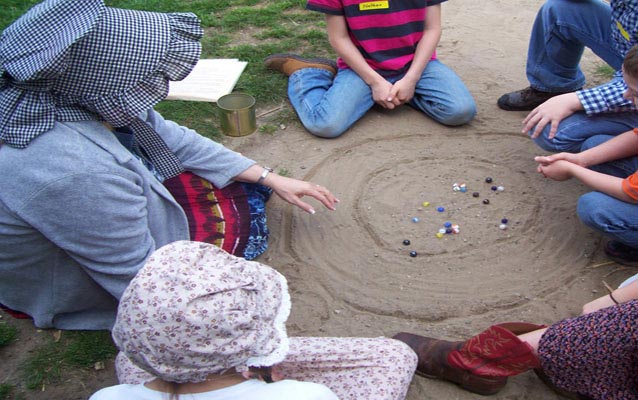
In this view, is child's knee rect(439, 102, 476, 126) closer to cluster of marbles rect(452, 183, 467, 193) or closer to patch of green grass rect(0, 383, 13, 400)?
cluster of marbles rect(452, 183, 467, 193)

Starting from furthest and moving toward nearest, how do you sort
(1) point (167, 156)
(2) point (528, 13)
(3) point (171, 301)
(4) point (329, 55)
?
1. (2) point (528, 13)
2. (4) point (329, 55)
3. (1) point (167, 156)
4. (3) point (171, 301)

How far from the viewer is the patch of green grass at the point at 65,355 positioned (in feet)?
7.95

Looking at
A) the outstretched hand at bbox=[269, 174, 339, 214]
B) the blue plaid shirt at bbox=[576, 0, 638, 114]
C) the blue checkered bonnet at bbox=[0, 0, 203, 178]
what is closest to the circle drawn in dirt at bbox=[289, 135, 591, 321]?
the outstretched hand at bbox=[269, 174, 339, 214]

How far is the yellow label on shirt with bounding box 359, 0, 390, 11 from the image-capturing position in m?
3.75

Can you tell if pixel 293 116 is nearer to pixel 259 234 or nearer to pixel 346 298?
pixel 259 234

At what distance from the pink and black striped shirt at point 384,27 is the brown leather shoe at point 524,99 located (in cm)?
67

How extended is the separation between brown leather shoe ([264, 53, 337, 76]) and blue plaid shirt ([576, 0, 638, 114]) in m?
1.63

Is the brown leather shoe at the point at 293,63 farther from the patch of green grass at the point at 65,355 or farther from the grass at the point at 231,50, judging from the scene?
the patch of green grass at the point at 65,355

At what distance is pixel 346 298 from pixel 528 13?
354 centimetres

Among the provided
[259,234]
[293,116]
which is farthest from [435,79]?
[259,234]

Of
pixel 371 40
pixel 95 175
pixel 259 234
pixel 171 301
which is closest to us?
pixel 171 301

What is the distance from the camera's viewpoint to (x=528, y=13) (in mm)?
5250

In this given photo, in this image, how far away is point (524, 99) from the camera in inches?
158

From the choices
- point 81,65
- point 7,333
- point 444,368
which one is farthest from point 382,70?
point 7,333
